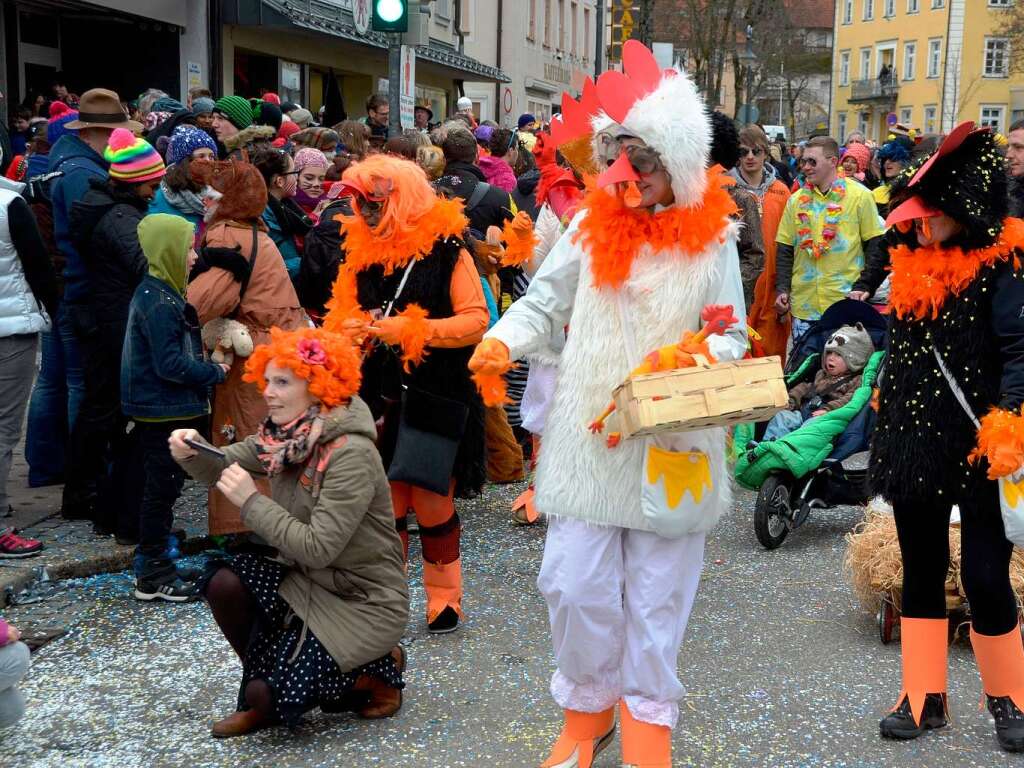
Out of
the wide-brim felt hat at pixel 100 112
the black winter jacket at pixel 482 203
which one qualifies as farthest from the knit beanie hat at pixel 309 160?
the wide-brim felt hat at pixel 100 112

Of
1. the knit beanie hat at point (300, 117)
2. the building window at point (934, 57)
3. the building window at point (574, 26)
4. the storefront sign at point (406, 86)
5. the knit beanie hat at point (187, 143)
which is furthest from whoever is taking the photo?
the building window at point (934, 57)

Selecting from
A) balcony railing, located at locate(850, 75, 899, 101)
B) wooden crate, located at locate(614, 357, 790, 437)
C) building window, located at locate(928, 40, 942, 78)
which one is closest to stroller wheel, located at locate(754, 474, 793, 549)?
wooden crate, located at locate(614, 357, 790, 437)

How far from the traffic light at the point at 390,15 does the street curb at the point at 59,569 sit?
4.36 meters

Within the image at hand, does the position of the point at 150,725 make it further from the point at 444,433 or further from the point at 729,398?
the point at 729,398

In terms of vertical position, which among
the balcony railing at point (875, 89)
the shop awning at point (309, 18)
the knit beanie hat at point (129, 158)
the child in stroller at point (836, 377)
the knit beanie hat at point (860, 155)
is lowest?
the child in stroller at point (836, 377)

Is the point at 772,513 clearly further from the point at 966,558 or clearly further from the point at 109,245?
the point at 109,245

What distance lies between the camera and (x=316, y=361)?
3.89m

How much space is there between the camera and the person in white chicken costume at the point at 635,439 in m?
3.46

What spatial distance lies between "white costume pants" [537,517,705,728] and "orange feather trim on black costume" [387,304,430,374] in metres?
1.33

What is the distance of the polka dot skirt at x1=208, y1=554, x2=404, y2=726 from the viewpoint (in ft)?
12.6

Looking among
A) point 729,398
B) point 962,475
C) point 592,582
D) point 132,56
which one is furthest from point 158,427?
point 132,56

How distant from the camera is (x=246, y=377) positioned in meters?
4.00

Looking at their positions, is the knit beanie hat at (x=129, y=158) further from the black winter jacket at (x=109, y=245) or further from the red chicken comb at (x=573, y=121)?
the red chicken comb at (x=573, y=121)

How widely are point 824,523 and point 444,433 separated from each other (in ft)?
9.84
